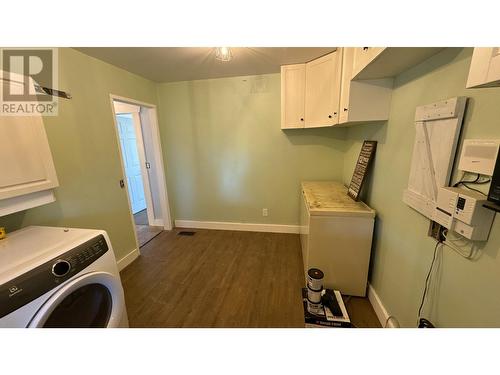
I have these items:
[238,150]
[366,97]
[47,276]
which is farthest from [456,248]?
[238,150]

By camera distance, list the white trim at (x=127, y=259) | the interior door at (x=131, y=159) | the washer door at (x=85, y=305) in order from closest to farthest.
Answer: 1. the washer door at (x=85, y=305)
2. the white trim at (x=127, y=259)
3. the interior door at (x=131, y=159)

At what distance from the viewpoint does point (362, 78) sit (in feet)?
4.71

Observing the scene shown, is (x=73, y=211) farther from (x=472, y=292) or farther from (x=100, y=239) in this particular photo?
(x=472, y=292)

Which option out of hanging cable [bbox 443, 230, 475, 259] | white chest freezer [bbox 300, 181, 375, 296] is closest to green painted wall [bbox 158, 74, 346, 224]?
white chest freezer [bbox 300, 181, 375, 296]

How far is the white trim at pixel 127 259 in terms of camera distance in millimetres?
2219

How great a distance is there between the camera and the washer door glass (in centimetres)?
85

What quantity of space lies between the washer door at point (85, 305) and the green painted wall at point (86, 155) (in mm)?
886

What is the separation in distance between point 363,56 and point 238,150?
1.90 meters

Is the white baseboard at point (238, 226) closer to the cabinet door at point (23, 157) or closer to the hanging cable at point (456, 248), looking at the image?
the hanging cable at point (456, 248)

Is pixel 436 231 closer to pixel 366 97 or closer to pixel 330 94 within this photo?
pixel 366 97

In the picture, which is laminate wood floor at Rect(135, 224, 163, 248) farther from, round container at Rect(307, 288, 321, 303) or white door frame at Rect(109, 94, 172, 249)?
round container at Rect(307, 288, 321, 303)
